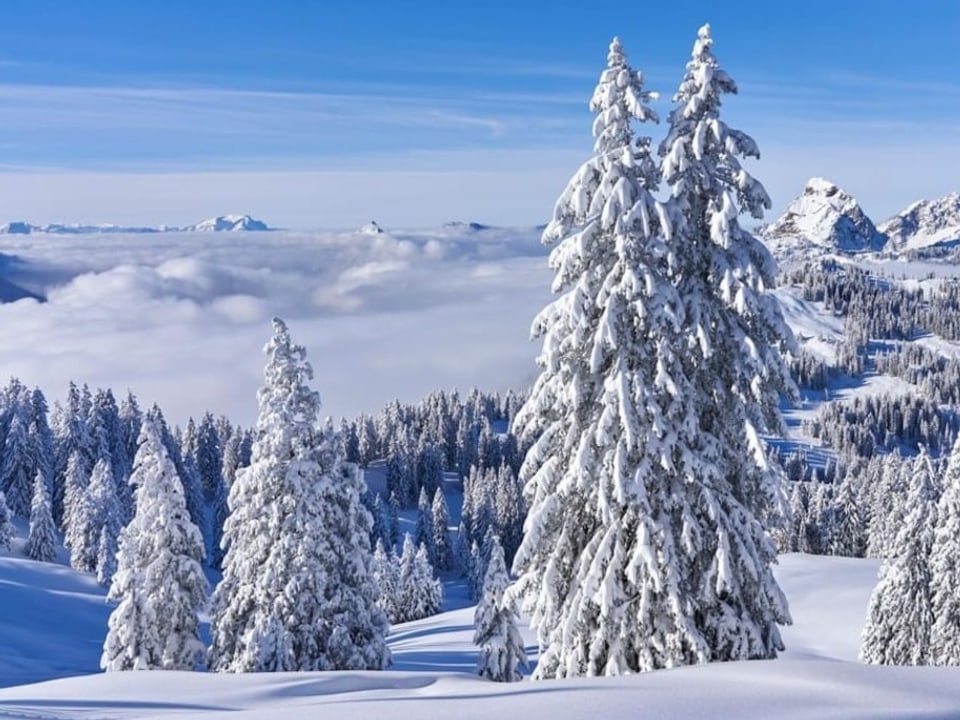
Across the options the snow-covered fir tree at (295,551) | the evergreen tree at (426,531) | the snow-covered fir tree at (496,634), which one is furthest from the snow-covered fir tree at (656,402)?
the evergreen tree at (426,531)

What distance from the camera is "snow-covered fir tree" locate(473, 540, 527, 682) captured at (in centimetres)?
3494

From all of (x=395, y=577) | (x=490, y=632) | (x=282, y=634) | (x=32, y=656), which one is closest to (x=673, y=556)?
(x=282, y=634)

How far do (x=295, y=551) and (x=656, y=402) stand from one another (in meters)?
15.3

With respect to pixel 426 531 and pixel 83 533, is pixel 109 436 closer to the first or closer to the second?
pixel 83 533

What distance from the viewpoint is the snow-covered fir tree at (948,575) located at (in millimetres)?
33094

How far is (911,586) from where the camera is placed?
37156 millimetres

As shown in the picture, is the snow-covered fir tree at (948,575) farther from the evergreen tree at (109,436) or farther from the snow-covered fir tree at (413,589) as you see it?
the evergreen tree at (109,436)

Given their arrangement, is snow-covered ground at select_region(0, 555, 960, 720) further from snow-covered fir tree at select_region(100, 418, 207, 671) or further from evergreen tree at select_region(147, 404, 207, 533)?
evergreen tree at select_region(147, 404, 207, 533)

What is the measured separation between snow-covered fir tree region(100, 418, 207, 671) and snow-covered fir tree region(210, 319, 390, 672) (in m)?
4.28

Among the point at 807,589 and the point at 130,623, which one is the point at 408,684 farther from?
the point at 807,589

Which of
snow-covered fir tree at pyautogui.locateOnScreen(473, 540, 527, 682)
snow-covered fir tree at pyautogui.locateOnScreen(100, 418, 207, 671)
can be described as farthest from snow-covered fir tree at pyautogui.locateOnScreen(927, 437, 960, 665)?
snow-covered fir tree at pyautogui.locateOnScreen(100, 418, 207, 671)

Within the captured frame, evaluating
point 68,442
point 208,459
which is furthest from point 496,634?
point 208,459

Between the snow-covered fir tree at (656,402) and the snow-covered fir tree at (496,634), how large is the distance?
1897cm

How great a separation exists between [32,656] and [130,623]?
25639mm
